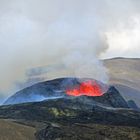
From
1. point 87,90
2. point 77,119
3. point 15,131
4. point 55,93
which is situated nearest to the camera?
point 15,131

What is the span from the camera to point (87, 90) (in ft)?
536

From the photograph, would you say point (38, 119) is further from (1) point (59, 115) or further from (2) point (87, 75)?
(2) point (87, 75)

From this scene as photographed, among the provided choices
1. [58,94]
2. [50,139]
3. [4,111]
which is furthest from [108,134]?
[58,94]

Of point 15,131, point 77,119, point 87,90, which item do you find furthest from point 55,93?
point 15,131

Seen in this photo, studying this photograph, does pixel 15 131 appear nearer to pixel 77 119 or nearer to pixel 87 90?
pixel 77 119

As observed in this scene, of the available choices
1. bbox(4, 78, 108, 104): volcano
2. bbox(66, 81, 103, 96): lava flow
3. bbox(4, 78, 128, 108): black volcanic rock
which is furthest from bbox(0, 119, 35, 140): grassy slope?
bbox(66, 81, 103, 96): lava flow

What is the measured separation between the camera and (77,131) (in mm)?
95875

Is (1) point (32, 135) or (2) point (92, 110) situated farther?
(2) point (92, 110)

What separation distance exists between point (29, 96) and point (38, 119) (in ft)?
186

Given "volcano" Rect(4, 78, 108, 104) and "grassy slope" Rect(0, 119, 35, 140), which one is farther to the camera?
"volcano" Rect(4, 78, 108, 104)

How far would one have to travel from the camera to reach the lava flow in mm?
161500

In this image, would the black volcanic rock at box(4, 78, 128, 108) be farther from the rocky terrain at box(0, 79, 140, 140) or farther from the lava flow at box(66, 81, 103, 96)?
the lava flow at box(66, 81, 103, 96)

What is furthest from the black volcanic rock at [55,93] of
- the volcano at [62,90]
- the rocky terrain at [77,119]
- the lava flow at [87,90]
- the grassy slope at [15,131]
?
the grassy slope at [15,131]

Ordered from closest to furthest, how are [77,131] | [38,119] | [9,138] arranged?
[9,138], [77,131], [38,119]
